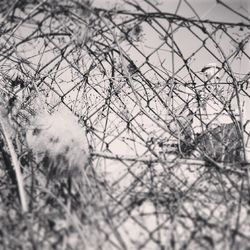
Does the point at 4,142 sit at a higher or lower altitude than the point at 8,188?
higher

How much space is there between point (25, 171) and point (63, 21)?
60cm

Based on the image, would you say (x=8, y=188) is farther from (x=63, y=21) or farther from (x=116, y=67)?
(x=116, y=67)

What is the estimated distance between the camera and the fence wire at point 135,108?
37.6 inches

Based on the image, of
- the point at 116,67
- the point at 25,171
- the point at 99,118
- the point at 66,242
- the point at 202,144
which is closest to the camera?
the point at 66,242

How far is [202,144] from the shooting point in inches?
62.1

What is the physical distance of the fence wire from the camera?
95 cm

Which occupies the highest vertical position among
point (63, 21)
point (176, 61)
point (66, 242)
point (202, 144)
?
point (176, 61)

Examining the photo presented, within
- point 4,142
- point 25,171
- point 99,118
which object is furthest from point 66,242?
point 99,118

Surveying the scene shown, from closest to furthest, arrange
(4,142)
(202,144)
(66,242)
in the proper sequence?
(66,242)
(4,142)
(202,144)

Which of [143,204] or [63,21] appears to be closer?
[143,204]

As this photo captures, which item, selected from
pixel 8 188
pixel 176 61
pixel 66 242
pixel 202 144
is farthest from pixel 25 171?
pixel 176 61

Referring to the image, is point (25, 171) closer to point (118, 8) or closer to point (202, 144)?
point (118, 8)

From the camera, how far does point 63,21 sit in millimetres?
1297

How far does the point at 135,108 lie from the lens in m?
1.88
